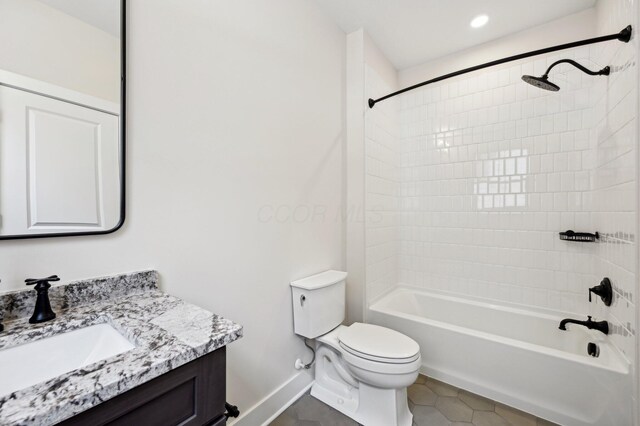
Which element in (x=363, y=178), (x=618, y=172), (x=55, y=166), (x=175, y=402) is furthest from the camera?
(x=363, y=178)

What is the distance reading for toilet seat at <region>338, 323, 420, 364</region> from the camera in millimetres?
1467

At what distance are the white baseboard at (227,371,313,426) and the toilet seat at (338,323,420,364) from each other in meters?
0.43

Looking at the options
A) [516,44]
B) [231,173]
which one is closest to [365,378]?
[231,173]

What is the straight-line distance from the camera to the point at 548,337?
1981 millimetres

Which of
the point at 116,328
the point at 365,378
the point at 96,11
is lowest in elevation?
the point at 365,378

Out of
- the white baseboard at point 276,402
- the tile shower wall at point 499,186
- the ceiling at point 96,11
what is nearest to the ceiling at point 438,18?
the tile shower wall at point 499,186

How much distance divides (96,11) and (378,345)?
1.96 meters

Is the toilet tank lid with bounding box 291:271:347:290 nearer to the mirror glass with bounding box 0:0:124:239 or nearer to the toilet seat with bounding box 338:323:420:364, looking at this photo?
the toilet seat with bounding box 338:323:420:364

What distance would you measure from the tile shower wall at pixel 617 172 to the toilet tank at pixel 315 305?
1504 mm

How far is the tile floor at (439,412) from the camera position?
1.58 meters

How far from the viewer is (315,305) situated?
5.61 feet

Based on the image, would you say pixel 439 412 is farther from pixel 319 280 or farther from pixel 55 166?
pixel 55 166

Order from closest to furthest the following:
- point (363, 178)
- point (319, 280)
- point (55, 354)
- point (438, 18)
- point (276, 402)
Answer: point (55, 354), point (276, 402), point (319, 280), point (438, 18), point (363, 178)

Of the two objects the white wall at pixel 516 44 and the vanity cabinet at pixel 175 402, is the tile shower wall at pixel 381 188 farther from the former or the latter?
the vanity cabinet at pixel 175 402
